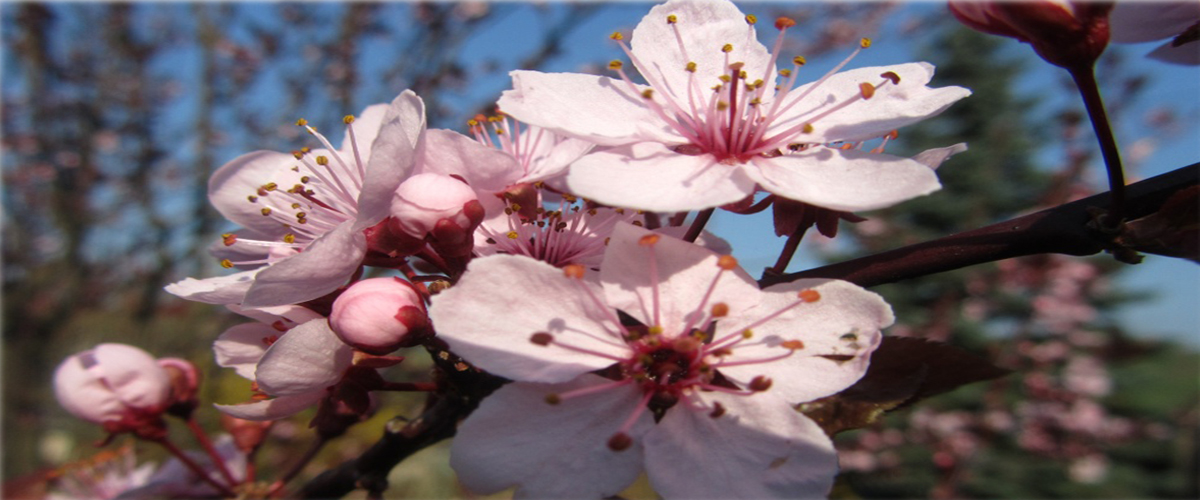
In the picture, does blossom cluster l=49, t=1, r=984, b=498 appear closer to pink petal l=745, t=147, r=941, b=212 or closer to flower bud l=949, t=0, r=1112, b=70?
pink petal l=745, t=147, r=941, b=212

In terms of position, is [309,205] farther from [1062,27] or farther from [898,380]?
[1062,27]

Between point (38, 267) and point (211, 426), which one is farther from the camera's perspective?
point (38, 267)

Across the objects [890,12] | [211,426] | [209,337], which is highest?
[890,12]

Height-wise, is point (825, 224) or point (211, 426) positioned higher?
point (825, 224)

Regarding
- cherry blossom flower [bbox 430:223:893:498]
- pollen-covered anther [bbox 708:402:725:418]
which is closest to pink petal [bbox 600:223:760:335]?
cherry blossom flower [bbox 430:223:893:498]

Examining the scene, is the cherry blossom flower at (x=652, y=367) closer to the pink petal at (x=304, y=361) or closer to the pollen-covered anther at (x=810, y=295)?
the pollen-covered anther at (x=810, y=295)

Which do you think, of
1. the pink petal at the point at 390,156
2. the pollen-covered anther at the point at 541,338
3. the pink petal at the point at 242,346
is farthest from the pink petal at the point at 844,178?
the pink petal at the point at 242,346

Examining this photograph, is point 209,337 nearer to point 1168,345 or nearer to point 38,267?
point 38,267

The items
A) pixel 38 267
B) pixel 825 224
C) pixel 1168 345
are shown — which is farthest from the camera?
pixel 1168 345

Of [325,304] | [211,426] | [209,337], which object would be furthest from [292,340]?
[209,337]
